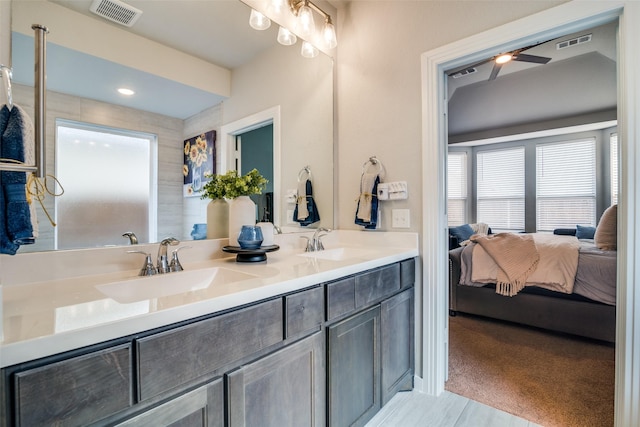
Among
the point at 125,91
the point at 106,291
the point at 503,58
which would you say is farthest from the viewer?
the point at 503,58

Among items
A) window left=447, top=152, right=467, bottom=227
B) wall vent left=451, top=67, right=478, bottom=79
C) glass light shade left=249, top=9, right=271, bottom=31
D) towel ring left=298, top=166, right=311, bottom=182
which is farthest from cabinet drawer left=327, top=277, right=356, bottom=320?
window left=447, top=152, right=467, bottom=227

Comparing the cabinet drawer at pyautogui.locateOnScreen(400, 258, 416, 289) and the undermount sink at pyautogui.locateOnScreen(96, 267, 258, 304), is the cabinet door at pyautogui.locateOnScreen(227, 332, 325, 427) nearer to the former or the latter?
the undermount sink at pyautogui.locateOnScreen(96, 267, 258, 304)

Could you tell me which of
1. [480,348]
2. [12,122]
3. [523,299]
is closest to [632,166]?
[480,348]

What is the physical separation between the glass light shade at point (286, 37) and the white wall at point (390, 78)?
0.47m

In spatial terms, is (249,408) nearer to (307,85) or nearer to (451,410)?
(451,410)

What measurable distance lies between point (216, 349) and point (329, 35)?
2.11 metres

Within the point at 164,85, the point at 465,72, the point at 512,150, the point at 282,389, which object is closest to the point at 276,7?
the point at 164,85

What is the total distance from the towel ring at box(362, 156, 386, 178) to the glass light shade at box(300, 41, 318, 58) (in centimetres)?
84

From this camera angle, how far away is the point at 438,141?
1830 mm

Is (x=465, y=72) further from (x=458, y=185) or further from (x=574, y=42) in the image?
(x=458, y=185)

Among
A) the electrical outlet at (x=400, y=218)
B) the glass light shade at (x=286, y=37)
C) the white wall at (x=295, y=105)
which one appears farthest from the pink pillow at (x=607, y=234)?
the glass light shade at (x=286, y=37)

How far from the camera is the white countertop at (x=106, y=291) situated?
0.64 m

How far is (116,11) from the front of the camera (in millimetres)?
1237

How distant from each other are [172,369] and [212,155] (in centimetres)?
104
